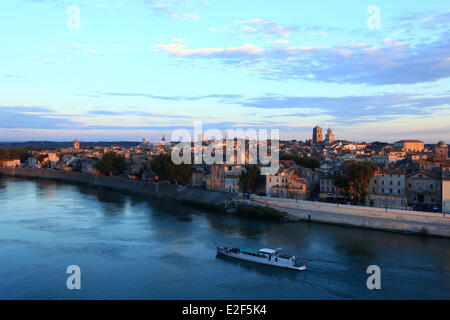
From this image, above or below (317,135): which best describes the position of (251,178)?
below

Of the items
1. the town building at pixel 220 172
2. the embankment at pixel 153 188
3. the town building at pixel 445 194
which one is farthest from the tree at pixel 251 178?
the town building at pixel 445 194

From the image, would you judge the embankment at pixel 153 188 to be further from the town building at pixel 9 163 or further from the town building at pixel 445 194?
the town building at pixel 9 163

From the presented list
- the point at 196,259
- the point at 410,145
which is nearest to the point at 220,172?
the point at 196,259

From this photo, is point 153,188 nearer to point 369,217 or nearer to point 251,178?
point 251,178

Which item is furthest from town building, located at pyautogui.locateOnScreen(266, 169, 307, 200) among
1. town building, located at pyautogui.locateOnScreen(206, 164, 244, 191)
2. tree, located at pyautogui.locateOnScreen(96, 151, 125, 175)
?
tree, located at pyautogui.locateOnScreen(96, 151, 125, 175)

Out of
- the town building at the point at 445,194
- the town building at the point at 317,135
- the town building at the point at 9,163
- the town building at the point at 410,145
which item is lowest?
the town building at the point at 445,194

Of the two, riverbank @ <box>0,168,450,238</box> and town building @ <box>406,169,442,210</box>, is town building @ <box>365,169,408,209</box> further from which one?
riverbank @ <box>0,168,450,238</box>
